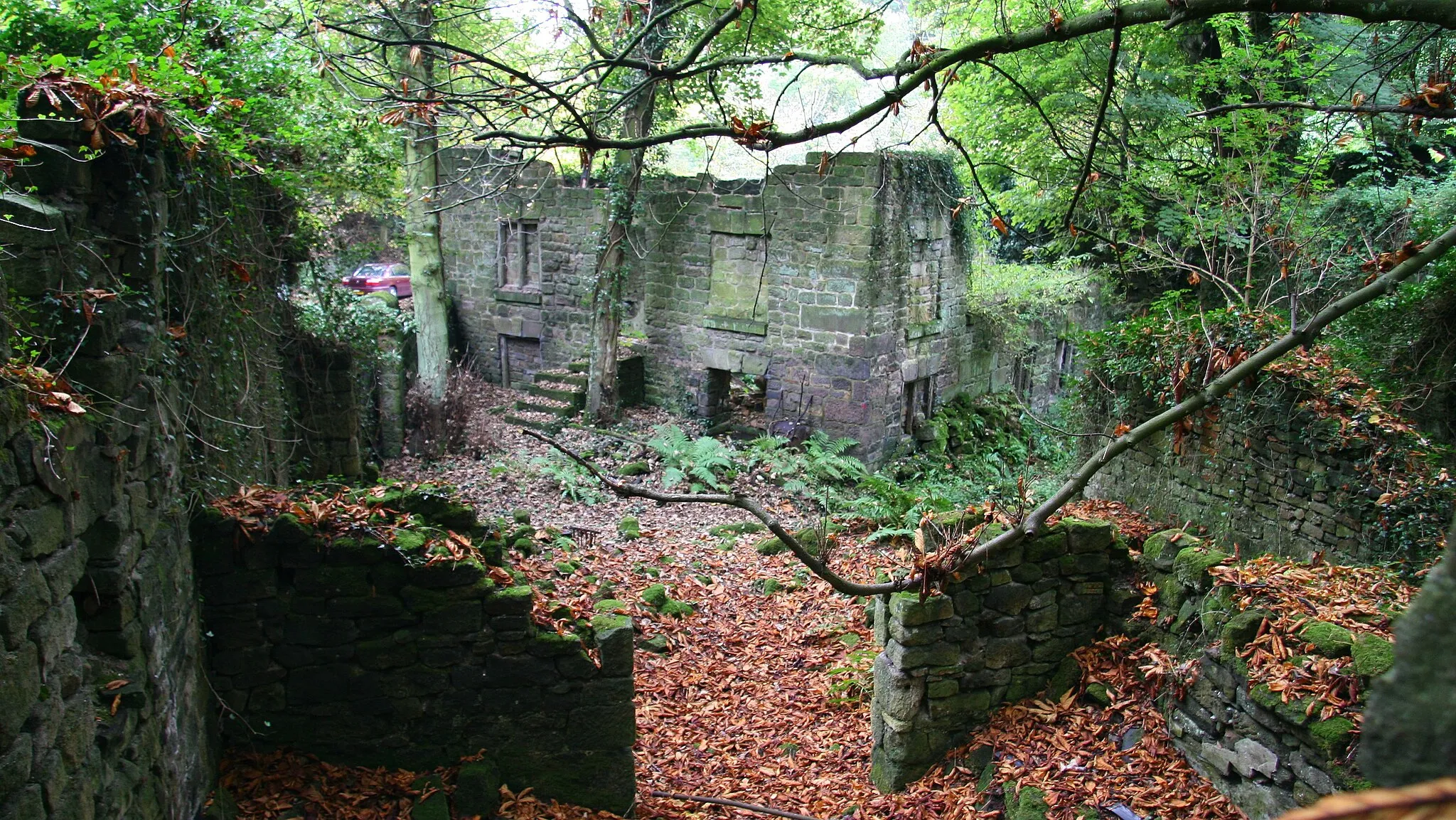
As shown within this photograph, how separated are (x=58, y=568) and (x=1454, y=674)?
382cm

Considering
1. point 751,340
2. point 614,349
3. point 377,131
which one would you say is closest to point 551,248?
point 614,349

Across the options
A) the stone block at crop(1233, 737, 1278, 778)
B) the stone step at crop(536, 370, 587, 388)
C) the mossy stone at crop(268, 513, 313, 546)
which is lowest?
the stone block at crop(1233, 737, 1278, 778)

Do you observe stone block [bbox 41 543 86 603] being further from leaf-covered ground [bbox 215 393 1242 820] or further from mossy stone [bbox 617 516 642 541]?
mossy stone [bbox 617 516 642 541]

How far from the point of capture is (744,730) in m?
7.28

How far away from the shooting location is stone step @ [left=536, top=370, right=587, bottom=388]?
15188mm

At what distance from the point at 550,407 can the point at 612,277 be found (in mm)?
2349

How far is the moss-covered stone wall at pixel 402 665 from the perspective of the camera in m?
5.12

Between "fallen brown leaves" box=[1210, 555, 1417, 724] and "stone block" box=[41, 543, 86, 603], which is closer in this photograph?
"stone block" box=[41, 543, 86, 603]

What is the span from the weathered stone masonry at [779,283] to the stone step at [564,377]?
114 centimetres

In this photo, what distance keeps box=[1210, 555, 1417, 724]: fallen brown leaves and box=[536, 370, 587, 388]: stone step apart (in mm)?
11064

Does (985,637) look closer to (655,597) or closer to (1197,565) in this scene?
(1197,565)

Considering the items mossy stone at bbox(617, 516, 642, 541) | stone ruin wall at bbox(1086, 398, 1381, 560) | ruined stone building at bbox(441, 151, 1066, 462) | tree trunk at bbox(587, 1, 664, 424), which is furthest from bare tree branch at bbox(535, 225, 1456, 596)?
tree trunk at bbox(587, 1, 664, 424)

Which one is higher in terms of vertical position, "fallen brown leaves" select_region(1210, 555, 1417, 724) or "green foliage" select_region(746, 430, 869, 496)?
"fallen brown leaves" select_region(1210, 555, 1417, 724)

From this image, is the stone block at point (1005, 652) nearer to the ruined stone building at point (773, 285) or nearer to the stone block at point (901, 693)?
the stone block at point (901, 693)
